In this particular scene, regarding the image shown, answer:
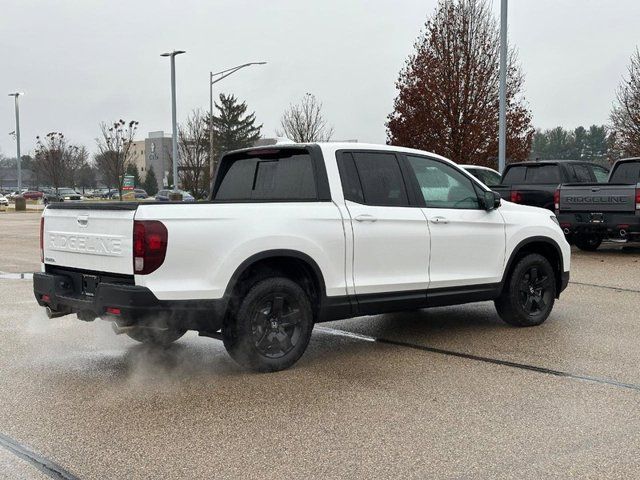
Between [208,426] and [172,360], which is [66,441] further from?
[172,360]

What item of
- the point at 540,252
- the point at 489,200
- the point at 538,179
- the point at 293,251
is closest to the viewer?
the point at 293,251

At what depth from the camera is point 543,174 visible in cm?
1517

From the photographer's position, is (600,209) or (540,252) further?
(600,209)

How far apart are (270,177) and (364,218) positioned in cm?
96

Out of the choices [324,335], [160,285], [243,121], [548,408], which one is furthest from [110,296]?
[243,121]

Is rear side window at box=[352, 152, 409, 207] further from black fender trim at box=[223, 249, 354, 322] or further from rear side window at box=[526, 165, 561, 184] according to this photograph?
rear side window at box=[526, 165, 561, 184]

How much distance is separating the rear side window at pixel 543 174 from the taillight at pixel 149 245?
38.6 ft

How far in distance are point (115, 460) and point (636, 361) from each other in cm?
421

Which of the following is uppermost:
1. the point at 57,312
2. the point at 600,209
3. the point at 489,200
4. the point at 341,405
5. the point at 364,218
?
the point at 489,200

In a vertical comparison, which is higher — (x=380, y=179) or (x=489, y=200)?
(x=380, y=179)

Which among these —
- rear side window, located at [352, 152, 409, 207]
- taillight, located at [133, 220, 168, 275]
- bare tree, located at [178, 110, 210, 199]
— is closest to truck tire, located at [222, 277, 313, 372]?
taillight, located at [133, 220, 168, 275]

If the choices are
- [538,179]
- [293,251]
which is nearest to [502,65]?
[538,179]

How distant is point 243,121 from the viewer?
7850 centimetres

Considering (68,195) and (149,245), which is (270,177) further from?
(68,195)
